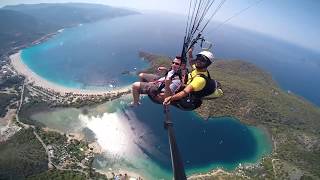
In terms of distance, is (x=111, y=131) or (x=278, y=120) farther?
(x=278, y=120)

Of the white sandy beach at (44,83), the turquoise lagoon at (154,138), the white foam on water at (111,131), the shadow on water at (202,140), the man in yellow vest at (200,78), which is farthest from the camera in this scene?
the white sandy beach at (44,83)

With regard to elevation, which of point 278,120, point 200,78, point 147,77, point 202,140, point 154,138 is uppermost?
point 200,78

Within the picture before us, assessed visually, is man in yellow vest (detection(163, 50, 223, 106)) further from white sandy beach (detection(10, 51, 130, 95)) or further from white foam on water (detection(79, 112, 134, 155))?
white sandy beach (detection(10, 51, 130, 95))

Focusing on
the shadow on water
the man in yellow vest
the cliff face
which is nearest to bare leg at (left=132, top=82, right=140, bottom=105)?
the man in yellow vest

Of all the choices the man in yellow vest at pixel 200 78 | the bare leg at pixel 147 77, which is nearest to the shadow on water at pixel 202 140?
the bare leg at pixel 147 77

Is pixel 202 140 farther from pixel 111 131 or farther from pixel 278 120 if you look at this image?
pixel 278 120

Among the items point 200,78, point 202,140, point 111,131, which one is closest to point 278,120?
point 202,140

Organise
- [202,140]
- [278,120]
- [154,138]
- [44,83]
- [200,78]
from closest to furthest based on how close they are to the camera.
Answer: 1. [200,78]
2. [154,138]
3. [202,140]
4. [278,120]
5. [44,83]

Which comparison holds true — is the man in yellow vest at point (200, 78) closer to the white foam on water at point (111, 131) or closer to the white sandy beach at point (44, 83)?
the white foam on water at point (111, 131)

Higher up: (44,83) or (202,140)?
(202,140)
